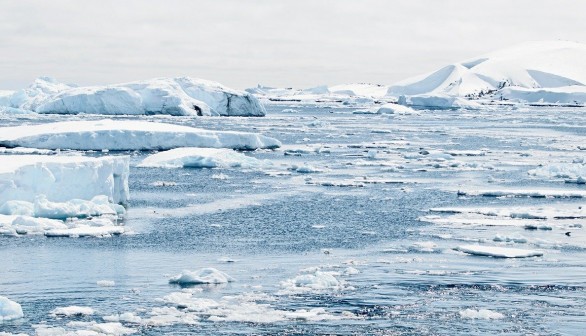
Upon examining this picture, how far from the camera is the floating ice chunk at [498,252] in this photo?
37.5ft

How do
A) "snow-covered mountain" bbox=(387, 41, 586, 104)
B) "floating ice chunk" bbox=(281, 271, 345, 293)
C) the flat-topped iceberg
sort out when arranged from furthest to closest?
1. "snow-covered mountain" bbox=(387, 41, 586, 104)
2. the flat-topped iceberg
3. "floating ice chunk" bbox=(281, 271, 345, 293)

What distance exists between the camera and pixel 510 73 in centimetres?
11081

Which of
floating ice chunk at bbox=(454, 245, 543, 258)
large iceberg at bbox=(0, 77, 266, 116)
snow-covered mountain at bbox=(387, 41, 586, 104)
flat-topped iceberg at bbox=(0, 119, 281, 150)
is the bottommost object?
floating ice chunk at bbox=(454, 245, 543, 258)

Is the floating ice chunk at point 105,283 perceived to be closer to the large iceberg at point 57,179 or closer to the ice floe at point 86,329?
the ice floe at point 86,329

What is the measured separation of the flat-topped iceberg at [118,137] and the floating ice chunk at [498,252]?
15.8 metres

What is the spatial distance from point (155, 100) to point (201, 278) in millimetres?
37273

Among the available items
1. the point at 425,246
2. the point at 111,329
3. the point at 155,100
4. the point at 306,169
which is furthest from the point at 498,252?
the point at 155,100

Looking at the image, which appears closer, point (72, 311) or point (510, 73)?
point (72, 311)

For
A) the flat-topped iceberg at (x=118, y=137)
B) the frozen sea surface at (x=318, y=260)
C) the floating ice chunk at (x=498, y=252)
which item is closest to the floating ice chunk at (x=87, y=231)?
the frozen sea surface at (x=318, y=260)

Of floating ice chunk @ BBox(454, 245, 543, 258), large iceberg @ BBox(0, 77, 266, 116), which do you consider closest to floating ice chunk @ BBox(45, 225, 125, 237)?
floating ice chunk @ BBox(454, 245, 543, 258)

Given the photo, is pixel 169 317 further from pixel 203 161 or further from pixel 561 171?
pixel 561 171

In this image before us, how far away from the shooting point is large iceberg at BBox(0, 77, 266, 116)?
45188 mm

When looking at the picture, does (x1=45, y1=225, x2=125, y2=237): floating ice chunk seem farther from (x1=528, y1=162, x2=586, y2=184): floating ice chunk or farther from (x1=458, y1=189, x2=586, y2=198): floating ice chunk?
(x1=528, y1=162, x2=586, y2=184): floating ice chunk

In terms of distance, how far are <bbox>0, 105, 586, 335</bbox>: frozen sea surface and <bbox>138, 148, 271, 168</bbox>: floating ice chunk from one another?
1378 mm
